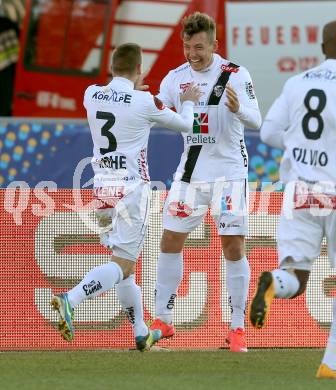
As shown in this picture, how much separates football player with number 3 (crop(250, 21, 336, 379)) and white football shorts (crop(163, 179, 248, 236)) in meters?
1.90

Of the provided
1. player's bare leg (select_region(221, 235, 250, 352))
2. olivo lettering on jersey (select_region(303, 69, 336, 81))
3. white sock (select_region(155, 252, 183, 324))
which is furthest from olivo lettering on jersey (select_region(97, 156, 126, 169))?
olivo lettering on jersey (select_region(303, 69, 336, 81))

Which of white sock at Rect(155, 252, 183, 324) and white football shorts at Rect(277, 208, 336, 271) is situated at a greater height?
white football shorts at Rect(277, 208, 336, 271)

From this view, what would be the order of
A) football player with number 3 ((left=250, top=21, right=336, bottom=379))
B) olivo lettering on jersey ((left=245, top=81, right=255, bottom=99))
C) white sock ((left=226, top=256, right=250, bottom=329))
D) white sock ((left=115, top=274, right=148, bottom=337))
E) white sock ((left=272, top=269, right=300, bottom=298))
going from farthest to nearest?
1. white sock ((left=226, top=256, right=250, bottom=329))
2. olivo lettering on jersey ((left=245, top=81, right=255, bottom=99))
3. white sock ((left=115, top=274, right=148, bottom=337))
4. football player with number 3 ((left=250, top=21, right=336, bottom=379))
5. white sock ((left=272, top=269, right=300, bottom=298))

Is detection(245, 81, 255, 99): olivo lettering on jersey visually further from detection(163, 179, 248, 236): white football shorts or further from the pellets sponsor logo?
the pellets sponsor logo

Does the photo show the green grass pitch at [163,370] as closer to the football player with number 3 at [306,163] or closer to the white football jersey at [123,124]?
the football player with number 3 at [306,163]

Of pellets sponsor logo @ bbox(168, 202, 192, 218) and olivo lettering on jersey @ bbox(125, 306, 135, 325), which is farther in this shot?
pellets sponsor logo @ bbox(168, 202, 192, 218)

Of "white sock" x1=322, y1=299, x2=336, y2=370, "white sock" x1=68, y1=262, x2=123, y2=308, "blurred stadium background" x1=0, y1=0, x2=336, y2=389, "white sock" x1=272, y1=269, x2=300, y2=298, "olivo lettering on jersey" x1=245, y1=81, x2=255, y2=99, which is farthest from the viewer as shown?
"blurred stadium background" x1=0, y1=0, x2=336, y2=389

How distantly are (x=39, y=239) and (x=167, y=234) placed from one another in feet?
3.69

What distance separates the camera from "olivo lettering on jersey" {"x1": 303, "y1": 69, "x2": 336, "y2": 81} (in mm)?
8578

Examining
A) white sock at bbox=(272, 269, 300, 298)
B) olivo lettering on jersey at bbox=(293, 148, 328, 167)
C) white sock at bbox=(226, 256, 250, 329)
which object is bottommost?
white sock at bbox=(226, 256, 250, 329)

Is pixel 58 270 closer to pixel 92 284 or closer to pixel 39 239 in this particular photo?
pixel 39 239

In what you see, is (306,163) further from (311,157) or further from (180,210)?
(180,210)

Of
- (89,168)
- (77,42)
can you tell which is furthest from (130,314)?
(77,42)

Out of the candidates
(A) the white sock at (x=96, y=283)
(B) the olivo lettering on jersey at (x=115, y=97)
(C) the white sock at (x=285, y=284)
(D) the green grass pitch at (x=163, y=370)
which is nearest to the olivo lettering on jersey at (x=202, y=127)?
(B) the olivo lettering on jersey at (x=115, y=97)
